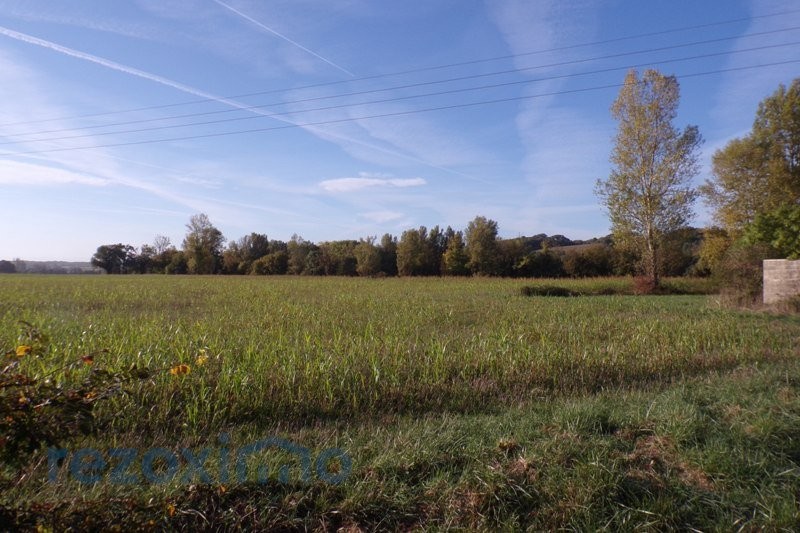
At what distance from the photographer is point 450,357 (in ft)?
25.0

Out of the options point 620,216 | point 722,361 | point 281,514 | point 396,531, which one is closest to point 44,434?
point 281,514

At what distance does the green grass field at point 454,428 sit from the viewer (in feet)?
10.3

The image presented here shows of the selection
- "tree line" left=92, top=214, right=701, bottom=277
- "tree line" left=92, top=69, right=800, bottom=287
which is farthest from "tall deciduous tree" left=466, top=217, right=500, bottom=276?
"tree line" left=92, top=69, right=800, bottom=287

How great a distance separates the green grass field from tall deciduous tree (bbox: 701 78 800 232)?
77.0ft

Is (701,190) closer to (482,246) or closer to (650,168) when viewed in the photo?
(650,168)

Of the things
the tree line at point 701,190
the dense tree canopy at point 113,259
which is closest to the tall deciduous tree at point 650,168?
the tree line at point 701,190

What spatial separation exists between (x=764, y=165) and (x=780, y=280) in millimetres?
17163

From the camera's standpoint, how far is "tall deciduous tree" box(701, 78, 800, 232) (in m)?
27.9

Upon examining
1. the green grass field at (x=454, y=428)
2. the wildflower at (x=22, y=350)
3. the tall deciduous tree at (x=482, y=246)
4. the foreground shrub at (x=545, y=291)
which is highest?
the tall deciduous tree at (x=482, y=246)

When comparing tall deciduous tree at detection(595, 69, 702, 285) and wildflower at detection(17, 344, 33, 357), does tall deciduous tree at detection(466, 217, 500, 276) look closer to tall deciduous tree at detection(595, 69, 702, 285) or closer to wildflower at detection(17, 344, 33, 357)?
tall deciduous tree at detection(595, 69, 702, 285)

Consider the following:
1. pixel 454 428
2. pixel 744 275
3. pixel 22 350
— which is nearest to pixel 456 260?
pixel 744 275

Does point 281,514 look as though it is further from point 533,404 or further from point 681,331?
point 681,331

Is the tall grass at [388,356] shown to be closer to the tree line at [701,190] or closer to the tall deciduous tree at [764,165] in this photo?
the tree line at [701,190]

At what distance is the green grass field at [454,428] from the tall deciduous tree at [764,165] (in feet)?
77.0
